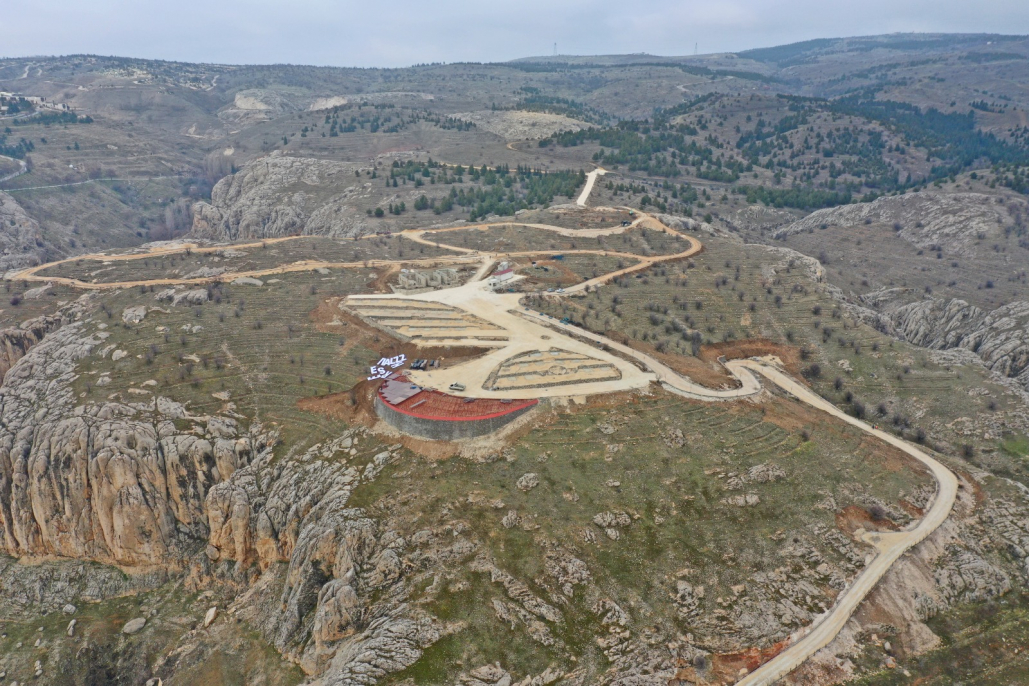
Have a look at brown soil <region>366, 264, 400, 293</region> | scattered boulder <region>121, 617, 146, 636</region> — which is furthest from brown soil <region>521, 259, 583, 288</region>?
scattered boulder <region>121, 617, 146, 636</region>

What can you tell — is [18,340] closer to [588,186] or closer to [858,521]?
[858,521]

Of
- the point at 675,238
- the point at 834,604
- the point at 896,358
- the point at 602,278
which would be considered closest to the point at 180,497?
the point at 834,604

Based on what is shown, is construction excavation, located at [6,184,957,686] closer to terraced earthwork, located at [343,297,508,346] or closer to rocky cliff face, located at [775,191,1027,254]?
terraced earthwork, located at [343,297,508,346]

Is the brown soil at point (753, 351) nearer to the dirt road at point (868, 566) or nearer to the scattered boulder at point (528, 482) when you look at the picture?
the dirt road at point (868, 566)

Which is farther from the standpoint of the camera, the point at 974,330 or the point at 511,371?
the point at 974,330

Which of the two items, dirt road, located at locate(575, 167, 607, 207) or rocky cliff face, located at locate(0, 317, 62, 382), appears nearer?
rocky cliff face, located at locate(0, 317, 62, 382)

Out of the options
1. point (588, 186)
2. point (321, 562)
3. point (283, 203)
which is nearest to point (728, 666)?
point (321, 562)
